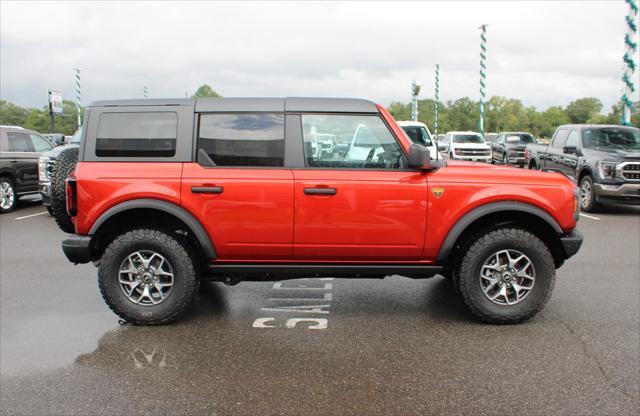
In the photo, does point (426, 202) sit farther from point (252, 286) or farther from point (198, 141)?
point (252, 286)

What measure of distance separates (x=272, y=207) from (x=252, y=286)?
1674 mm

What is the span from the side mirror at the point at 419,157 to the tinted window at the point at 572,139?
355 inches

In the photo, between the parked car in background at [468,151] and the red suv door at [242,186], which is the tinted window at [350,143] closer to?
the red suv door at [242,186]

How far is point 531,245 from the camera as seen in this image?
4.54 metres

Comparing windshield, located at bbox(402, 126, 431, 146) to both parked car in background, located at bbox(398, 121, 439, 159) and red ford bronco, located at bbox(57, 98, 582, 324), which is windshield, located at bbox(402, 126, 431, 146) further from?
red ford bronco, located at bbox(57, 98, 582, 324)

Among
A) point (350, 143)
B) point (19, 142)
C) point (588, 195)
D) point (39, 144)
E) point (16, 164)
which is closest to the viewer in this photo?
point (350, 143)

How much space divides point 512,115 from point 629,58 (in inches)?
4718

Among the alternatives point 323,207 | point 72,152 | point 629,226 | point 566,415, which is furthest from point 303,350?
point 629,226

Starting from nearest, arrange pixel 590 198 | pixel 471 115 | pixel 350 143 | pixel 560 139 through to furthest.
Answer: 1. pixel 350 143
2. pixel 590 198
3. pixel 560 139
4. pixel 471 115

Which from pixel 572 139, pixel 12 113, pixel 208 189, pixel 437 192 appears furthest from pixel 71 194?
pixel 12 113

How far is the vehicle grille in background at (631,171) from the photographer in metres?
10.5

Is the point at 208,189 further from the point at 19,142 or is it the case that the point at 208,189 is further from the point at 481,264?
the point at 19,142

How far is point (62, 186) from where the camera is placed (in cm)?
480

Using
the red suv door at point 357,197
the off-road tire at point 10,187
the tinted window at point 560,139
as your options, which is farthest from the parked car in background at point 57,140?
the tinted window at point 560,139
